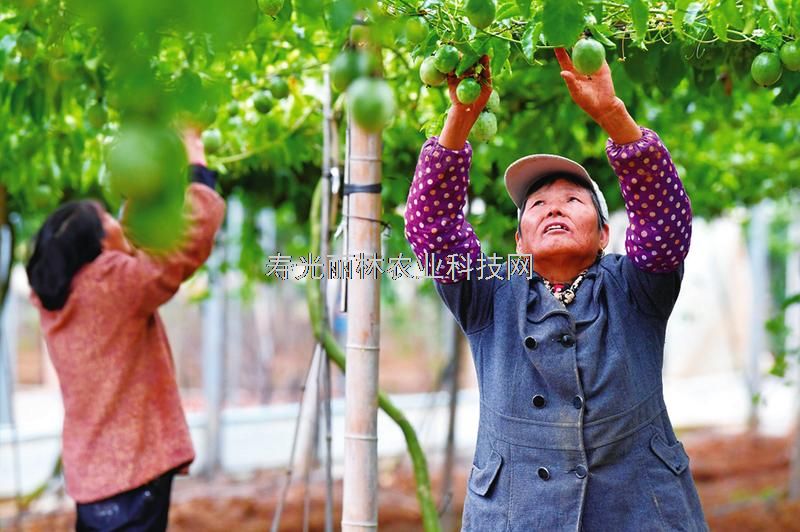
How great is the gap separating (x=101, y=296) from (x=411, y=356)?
403 inches

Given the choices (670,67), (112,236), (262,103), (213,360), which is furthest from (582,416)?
(213,360)

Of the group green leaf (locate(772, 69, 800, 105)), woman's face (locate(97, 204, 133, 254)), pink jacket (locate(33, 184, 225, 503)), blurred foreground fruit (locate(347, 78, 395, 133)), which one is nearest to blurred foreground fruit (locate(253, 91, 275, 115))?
pink jacket (locate(33, 184, 225, 503))

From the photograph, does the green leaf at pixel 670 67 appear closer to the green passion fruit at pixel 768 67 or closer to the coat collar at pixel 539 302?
the green passion fruit at pixel 768 67

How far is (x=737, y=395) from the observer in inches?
581

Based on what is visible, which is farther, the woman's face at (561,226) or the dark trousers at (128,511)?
the dark trousers at (128,511)

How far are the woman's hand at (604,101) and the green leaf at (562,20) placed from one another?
12.1 inches

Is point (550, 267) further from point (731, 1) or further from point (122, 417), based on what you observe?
point (122, 417)

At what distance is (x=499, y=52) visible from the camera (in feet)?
5.92

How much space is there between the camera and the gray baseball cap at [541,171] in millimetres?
2051

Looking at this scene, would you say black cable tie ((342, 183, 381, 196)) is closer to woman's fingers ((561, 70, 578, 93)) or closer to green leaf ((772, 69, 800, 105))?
woman's fingers ((561, 70, 578, 93))

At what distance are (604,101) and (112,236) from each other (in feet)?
5.45

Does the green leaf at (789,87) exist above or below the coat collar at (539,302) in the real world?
above

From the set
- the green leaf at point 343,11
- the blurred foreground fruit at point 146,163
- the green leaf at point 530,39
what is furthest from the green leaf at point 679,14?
the blurred foreground fruit at point 146,163

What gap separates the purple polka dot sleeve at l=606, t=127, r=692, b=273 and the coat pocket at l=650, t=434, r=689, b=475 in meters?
0.31
